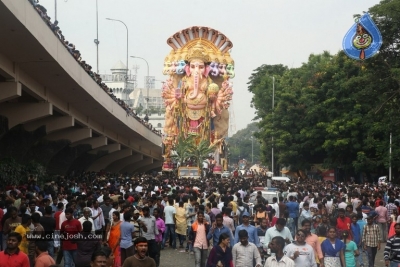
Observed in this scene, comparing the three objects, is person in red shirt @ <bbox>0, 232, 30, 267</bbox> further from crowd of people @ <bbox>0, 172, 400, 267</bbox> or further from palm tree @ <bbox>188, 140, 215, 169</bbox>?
palm tree @ <bbox>188, 140, 215, 169</bbox>

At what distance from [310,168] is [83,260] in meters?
44.9

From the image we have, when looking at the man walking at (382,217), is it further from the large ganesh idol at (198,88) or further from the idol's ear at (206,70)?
the idol's ear at (206,70)

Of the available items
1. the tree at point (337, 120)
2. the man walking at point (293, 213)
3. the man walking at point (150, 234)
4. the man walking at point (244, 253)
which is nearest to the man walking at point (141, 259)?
the man walking at point (244, 253)

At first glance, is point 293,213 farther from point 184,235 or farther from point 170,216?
point 170,216

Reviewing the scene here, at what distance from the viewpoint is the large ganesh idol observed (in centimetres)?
7181

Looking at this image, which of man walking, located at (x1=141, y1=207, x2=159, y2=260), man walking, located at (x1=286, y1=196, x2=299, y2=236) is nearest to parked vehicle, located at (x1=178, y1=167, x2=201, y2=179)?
man walking, located at (x1=286, y1=196, x2=299, y2=236)

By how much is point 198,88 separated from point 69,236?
5921 cm

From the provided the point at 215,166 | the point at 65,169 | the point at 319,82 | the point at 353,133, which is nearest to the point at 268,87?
the point at 215,166

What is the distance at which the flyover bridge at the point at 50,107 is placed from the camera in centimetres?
2084

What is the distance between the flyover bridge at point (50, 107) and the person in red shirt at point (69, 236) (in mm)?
5412

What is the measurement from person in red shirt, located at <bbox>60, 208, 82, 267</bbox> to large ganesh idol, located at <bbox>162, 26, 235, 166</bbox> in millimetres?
55688

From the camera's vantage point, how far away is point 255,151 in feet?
586

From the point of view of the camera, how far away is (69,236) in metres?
12.8

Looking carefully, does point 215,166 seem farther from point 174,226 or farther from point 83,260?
point 83,260
